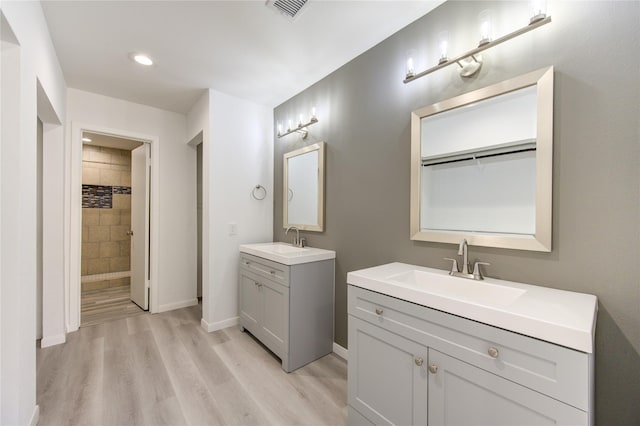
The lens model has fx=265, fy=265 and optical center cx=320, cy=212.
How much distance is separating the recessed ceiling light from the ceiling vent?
1283 mm

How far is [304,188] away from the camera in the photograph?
2.77 m

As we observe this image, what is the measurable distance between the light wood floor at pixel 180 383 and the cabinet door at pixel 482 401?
31.0 inches

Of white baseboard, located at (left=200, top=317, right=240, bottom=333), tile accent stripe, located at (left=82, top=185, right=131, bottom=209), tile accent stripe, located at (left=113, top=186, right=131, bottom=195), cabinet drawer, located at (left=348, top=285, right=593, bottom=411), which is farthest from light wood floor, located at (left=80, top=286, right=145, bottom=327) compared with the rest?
cabinet drawer, located at (left=348, top=285, right=593, bottom=411)

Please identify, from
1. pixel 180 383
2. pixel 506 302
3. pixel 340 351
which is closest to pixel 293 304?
pixel 340 351

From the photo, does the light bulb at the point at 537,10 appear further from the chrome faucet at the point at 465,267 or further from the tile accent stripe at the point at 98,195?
the tile accent stripe at the point at 98,195

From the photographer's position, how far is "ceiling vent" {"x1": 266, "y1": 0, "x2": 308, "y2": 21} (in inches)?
64.1

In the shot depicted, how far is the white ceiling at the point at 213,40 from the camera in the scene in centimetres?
171

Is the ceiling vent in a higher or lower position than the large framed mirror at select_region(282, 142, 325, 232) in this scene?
higher

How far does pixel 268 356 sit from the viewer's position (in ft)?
7.59

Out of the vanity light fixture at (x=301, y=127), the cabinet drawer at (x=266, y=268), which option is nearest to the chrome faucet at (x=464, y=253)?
the cabinet drawer at (x=266, y=268)

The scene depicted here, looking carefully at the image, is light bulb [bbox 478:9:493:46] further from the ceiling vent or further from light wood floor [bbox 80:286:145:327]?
light wood floor [bbox 80:286:145:327]

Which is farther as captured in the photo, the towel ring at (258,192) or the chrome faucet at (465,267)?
the towel ring at (258,192)

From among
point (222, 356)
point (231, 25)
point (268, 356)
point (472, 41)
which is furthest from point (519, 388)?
point (231, 25)

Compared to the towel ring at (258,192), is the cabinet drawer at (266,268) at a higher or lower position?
lower
